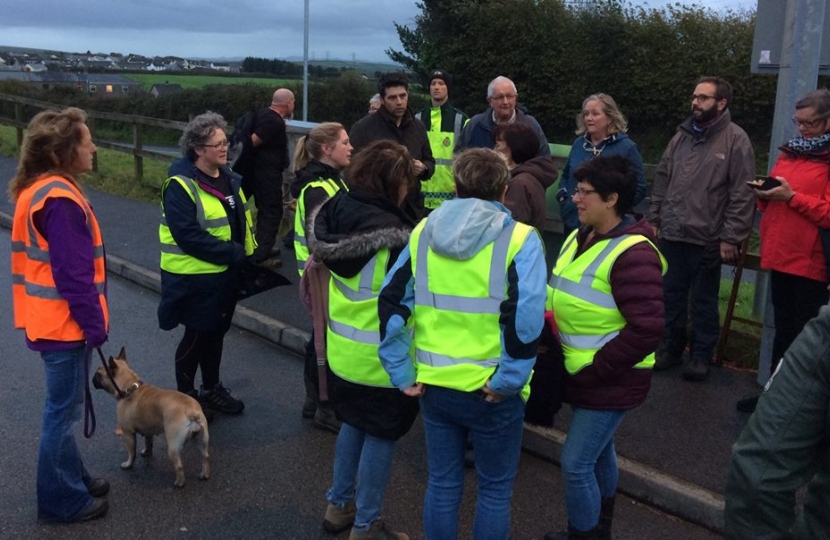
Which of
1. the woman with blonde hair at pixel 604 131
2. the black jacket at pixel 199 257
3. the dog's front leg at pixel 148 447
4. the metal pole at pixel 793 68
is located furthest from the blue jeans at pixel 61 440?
the metal pole at pixel 793 68

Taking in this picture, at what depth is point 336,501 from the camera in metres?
3.76

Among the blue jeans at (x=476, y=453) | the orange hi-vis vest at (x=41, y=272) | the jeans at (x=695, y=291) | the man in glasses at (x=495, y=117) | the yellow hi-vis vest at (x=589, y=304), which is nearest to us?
the blue jeans at (x=476, y=453)

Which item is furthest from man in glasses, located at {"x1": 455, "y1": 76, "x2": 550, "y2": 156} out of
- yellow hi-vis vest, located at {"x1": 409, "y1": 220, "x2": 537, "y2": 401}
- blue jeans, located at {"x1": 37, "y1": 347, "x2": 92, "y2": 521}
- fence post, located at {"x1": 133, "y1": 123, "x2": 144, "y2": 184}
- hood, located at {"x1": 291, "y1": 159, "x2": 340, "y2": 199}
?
fence post, located at {"x1": 133, "y1": 123, "x2": 144, "y2": 184}

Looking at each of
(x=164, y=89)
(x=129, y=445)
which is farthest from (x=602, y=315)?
(x=164, y=89)

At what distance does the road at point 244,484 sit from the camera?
3854 millimetres

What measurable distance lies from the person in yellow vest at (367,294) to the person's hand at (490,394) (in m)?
0.56

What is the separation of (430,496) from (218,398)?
2.35 meters

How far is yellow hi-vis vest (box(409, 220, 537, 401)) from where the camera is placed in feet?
9.50

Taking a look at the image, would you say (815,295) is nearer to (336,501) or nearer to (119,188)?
(336,501)

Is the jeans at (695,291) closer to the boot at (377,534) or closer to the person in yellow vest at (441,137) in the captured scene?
the person in yellow vest at (441,137)

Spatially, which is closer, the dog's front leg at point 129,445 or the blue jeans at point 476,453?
the blue jeans at point 476,453

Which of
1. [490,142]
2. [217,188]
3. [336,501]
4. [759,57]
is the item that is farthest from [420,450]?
[759,57]

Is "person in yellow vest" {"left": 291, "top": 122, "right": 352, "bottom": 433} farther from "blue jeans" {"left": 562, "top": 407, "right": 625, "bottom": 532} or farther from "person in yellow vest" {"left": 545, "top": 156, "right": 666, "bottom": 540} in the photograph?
"blue jeans" {"left": 562, "top": 407, "right": 625, "bottom": 532}

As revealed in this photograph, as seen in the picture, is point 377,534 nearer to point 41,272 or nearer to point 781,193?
point 41,272
